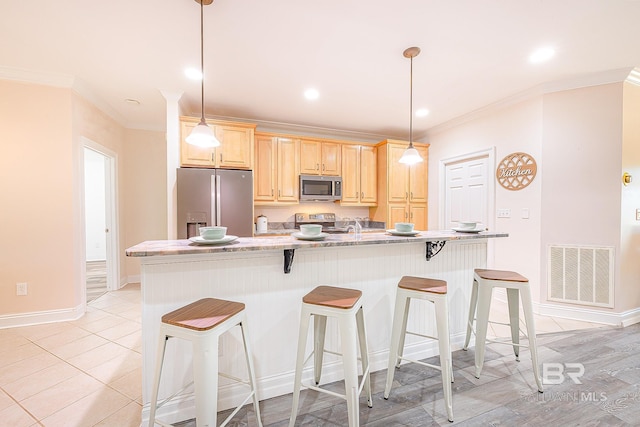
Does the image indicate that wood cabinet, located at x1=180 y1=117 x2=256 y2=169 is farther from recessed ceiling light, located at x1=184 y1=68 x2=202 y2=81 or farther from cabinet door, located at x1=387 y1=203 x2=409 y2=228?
cabinet door, located at x1=387 y1=203 x2=409 y2=228

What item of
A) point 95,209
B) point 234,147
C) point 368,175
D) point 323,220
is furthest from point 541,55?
point 95,209

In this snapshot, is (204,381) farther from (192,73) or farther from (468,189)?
(468,189)

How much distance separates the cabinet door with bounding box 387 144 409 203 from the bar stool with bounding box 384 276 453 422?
2.81 m

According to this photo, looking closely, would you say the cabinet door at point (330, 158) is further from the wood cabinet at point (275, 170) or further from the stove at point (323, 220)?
the stove at point (323, 220)

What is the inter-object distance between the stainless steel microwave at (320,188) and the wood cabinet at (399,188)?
0.77 meters

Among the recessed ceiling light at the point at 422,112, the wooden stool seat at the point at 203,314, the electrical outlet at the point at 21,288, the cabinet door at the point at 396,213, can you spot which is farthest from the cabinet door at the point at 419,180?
the electrical outlet at the point at 21,288

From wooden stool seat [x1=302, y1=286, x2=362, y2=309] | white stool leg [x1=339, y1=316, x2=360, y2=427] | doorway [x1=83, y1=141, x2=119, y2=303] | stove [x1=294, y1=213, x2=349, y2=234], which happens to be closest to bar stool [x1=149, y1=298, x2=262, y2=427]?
wooden stool seat [x1=302, y1=286, x2=362, y2=309]

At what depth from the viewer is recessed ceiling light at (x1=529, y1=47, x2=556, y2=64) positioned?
239 centimetres

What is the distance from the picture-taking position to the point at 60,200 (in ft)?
9.41

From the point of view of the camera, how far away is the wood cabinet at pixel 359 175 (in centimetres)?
445

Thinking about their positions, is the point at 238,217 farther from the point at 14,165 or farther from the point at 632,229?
the point at 632,229

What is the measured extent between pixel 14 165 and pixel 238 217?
87.8 inches

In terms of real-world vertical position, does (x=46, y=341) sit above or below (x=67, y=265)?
below

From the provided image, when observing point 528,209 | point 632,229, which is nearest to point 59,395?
point 528,209
